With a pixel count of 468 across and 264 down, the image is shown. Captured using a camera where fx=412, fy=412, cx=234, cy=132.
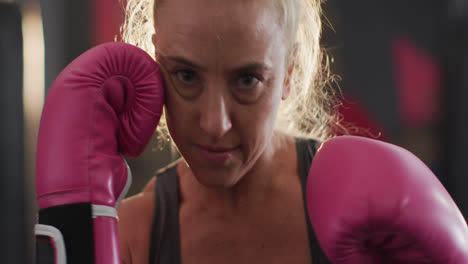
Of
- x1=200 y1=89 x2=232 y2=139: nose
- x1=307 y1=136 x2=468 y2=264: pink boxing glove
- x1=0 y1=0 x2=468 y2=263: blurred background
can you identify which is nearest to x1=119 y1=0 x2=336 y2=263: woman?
x1=200 y1=89 x2=232 y2=139: nose

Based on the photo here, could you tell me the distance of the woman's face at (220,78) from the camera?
77 centimetres

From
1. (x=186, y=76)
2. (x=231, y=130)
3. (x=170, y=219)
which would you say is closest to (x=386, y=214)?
(x=231, y=130)

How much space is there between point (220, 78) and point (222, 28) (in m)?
0.09

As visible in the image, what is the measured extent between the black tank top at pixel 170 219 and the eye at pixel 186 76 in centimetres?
37

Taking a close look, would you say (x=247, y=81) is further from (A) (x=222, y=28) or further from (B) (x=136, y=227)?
(B) (x=136, y=227)

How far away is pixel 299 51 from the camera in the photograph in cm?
104

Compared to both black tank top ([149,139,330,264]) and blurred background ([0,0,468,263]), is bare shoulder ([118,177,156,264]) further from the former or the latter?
blurred background ([0,0,468,263])

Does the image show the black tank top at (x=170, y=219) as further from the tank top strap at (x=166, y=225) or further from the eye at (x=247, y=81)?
the eye at (x=247, y=81)

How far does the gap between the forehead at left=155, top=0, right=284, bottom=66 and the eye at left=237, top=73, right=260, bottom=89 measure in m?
0.06

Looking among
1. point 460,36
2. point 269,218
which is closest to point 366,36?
point 460,36

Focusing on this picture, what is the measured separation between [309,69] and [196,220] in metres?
0.51

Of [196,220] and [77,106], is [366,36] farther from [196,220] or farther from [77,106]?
[77,106]

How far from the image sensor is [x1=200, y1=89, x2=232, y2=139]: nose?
785mm

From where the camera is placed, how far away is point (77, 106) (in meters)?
0.78
